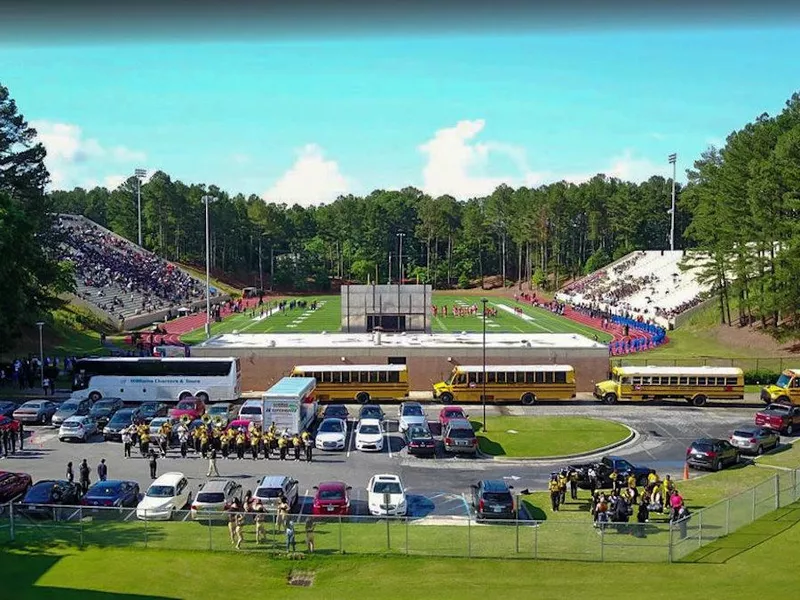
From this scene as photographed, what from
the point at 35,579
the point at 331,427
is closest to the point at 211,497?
the point at 35,579

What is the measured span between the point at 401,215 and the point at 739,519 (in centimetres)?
13490

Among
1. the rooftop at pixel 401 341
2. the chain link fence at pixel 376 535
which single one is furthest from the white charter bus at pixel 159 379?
the chain link fence at pixel 376 535

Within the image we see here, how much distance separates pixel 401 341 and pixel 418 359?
2.45 meters

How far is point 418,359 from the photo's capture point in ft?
147

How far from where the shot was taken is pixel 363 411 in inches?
1411

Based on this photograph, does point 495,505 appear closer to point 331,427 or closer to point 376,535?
point 376,535

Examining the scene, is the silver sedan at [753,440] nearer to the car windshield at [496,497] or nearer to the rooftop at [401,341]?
the car windshield at [496,497]

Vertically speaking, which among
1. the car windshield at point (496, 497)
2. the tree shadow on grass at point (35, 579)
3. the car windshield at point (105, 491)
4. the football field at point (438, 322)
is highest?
the football field at point (438, 322)

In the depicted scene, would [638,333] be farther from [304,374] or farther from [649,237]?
[649,237]

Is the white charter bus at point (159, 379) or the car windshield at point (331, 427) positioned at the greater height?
the white charter bus at point (159, 379)

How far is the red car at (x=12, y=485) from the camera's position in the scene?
23.9 metres

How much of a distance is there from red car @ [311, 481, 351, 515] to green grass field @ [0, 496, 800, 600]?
11.7ft

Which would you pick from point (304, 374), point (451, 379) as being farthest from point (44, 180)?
point (451, 379)

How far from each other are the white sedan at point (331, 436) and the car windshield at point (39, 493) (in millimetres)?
10817
